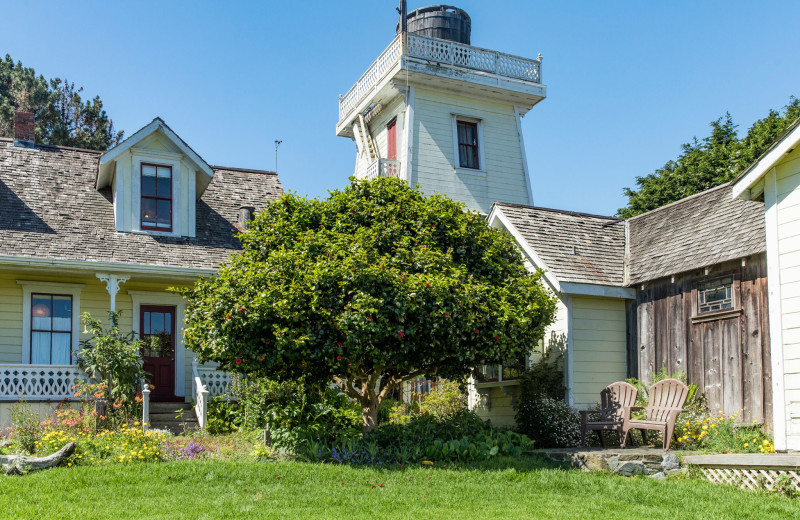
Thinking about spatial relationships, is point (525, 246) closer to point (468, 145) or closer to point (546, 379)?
point (546, 379)

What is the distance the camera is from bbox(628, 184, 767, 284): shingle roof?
1297cm

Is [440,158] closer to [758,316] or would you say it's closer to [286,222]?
[286,222]

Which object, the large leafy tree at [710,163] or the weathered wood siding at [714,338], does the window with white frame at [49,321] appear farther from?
the large leafy tree at [710,163]

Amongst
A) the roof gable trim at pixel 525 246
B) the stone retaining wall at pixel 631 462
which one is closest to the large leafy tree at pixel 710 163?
the roof gable trim at pixel 525 246

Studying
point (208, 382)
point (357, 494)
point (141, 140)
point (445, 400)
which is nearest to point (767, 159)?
point (357, 494)

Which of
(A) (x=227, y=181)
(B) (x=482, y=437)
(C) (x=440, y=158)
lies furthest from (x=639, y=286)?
(A) (x=227, y=181)

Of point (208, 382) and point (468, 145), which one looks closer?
point (208, 382)

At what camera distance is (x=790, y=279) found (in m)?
10.3

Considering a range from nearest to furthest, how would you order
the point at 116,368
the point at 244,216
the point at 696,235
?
the point at 696,235
the point at 116,368
the point at 244,216

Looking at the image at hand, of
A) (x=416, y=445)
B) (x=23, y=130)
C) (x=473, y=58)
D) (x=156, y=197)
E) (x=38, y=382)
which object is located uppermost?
(x=473, y=58)

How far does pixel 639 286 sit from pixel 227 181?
1056 cm

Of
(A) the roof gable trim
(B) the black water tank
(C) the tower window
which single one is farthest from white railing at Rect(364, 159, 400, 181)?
(A) the roof gable trim

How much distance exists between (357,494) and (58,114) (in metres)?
29.3

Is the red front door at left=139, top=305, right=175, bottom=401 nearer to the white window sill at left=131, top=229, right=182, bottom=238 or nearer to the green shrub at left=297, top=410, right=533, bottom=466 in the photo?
the white window sill at left=131, top=229, right=182, bottom=238
